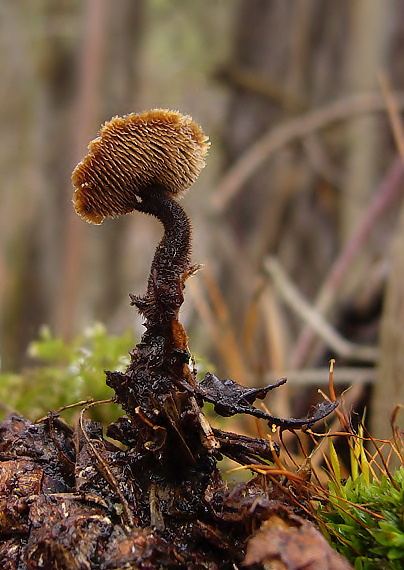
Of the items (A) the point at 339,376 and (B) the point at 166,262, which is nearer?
(B) the point at 166,262

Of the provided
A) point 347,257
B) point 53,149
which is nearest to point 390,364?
point 347,257

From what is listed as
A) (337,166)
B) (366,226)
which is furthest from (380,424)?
(337,166)

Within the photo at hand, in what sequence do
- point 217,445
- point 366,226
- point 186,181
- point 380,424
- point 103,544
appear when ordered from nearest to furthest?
point 103,544 → point 217,445 → point 186,181 → point 380,424 → point 366,226

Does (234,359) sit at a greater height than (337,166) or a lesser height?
lesser

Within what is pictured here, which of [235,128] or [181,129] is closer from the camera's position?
[181,129]

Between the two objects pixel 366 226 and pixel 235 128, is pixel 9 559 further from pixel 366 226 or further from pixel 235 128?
pixel 235 128

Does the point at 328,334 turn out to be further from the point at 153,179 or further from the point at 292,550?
the point at 292,550

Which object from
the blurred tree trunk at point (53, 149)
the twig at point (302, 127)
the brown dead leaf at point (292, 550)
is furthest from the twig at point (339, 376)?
the blurred tree trunk at point (53, 149)

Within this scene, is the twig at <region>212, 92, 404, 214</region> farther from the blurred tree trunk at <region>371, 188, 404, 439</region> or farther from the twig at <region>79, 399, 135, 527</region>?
the twig at <region>79, 399, 135, 527</region>

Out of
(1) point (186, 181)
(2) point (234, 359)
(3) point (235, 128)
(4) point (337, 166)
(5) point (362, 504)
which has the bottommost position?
(5) point (362, 504)
